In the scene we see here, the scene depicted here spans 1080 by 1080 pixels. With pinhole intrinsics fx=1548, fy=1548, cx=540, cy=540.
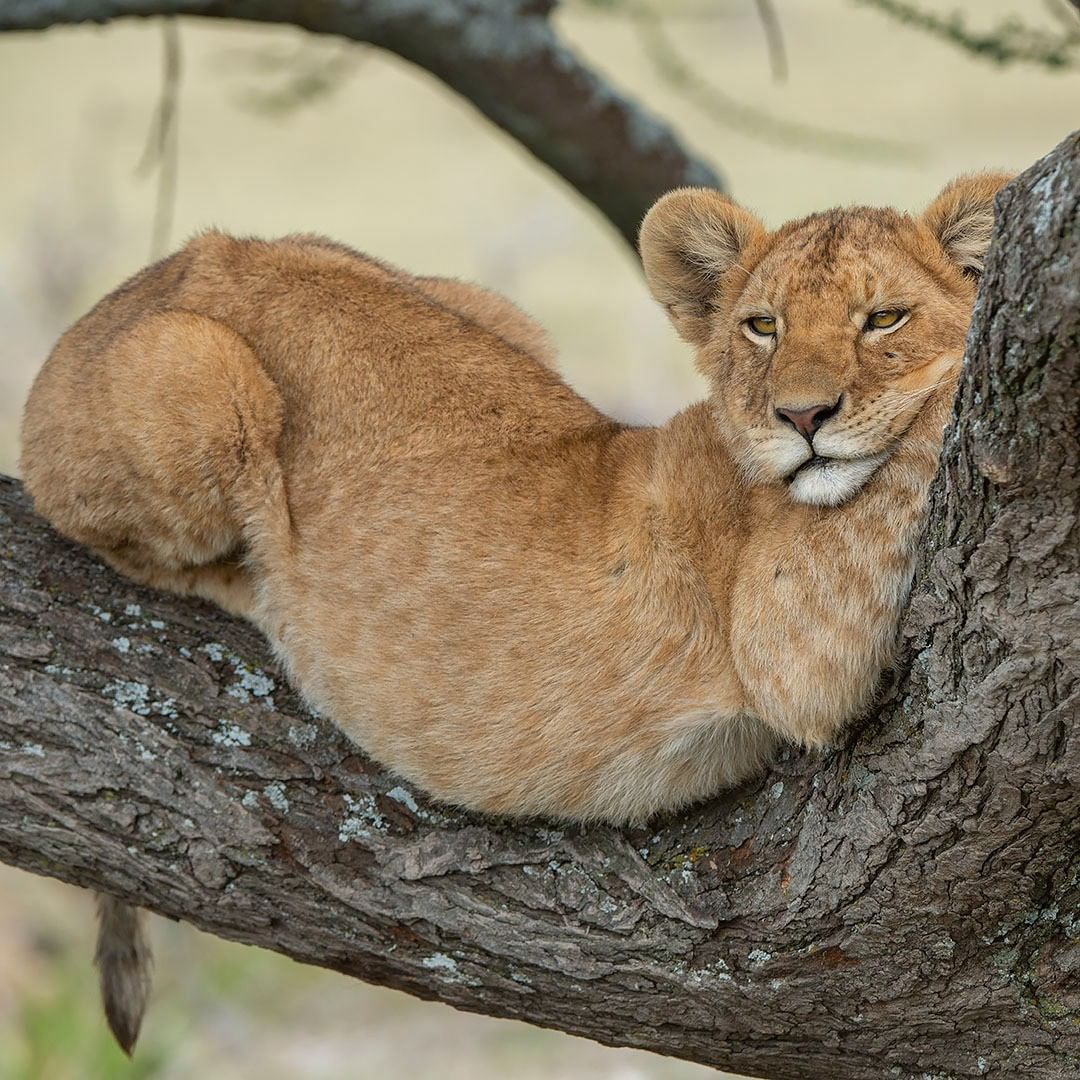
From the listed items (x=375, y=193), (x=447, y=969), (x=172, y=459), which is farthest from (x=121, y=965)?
(x=375, y=193)

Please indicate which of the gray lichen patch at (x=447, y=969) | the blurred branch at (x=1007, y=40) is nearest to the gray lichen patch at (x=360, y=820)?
the gray lichen patch at (x=447, y=969)

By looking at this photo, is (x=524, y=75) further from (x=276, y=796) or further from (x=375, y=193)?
(x=375, y=193)

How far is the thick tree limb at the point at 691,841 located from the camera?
10.3 feet

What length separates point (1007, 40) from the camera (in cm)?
596

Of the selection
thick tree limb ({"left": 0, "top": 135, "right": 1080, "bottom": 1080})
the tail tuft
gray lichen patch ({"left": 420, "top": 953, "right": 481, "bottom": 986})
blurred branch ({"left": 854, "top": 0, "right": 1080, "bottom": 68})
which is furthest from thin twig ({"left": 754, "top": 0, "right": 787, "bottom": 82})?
the tail tuft

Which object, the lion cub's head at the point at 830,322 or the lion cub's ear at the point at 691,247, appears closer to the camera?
the lion cub's head at the point at 830,322

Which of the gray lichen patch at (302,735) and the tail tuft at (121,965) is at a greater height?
the gray lichen patch at (302,735)

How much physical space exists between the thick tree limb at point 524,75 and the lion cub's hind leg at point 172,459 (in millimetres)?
2062

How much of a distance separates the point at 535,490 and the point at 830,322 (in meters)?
1.01

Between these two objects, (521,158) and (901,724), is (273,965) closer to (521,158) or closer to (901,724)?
(901,724)

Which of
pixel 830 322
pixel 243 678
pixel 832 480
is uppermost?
pixel 830 322

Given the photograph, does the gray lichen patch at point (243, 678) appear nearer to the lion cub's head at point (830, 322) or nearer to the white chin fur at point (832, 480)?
the lion cub's head at point (830, 322)

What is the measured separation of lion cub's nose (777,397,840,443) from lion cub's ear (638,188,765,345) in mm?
829

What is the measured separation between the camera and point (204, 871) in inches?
164
